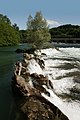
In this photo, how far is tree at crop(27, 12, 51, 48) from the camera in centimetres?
6467

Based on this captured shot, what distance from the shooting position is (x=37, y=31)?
6406 centimetres

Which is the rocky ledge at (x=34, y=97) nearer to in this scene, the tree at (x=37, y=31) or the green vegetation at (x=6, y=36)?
the tree at (x=37, y=31)

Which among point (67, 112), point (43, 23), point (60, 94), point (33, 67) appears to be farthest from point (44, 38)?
point (67, 112)

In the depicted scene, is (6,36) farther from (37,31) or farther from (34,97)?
(34,97)

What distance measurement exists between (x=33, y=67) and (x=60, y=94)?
35.0ft

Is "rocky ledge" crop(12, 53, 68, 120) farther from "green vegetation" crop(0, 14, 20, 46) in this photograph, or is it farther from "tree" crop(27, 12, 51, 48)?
"green vegetation" crop(0, 14, 20, 46)

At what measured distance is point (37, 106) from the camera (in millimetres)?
18641

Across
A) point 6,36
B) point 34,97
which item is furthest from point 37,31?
point 6,36

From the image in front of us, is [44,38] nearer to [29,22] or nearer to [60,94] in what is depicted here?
[29,22]

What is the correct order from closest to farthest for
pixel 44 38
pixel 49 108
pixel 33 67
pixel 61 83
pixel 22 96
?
pixel 49 108 → pixel 22 96 → pixel 61 83 → pixel 33 67 → pixel 44 38

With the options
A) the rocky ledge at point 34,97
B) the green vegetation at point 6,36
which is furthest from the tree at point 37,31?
the green vegetation at point 6,36

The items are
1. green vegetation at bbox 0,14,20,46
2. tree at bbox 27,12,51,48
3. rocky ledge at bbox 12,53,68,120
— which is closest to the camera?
rocky ledge at bbox 12,53,68,120

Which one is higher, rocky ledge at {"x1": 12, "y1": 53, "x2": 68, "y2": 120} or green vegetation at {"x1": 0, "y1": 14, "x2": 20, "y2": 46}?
rocky ledge at {"x1": 12, "y1": 53, "x2": 68, "y2": 120}

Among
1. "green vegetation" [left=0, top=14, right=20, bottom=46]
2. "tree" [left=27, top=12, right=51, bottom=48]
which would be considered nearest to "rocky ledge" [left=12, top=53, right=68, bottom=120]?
"tree" [left=27, top=12, right=51, bottom=48]
